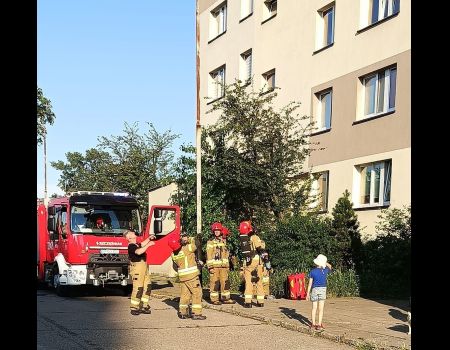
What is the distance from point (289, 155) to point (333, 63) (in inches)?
142

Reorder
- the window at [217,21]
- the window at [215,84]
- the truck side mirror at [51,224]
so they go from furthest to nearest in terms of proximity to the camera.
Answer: the window at [217,21]
the window at [215,84]
the truck side mirror at [51,224]

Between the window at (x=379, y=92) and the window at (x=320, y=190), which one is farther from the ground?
the window at (x=379, y=92)

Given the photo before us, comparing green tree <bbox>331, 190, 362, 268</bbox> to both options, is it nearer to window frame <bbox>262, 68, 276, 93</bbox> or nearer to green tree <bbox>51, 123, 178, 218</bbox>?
window frame <bbox>262, 68, 276, 93</bbox>

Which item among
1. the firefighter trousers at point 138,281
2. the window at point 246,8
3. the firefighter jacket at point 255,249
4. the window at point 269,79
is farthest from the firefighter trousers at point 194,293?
the window at point 246,8

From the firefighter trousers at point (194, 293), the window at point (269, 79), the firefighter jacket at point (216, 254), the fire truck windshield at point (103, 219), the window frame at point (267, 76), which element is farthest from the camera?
the window at point (269, 79)

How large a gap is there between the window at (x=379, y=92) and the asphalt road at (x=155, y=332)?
29.9ft

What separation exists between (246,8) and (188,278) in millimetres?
17638

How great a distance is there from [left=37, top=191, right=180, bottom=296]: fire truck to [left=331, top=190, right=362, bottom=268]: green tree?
4.56m

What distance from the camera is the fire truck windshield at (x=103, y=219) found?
645 inches

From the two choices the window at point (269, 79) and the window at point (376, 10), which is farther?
the window at point (269, 79)

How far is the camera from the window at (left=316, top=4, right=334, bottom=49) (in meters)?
21.8

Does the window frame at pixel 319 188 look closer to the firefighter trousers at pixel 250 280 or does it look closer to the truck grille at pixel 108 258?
the truck grille at pixel 108 258

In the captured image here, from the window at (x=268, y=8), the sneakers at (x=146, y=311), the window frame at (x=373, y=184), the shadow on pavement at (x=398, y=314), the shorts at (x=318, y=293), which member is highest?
the window at (x=268, y=8)
